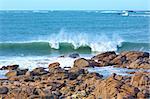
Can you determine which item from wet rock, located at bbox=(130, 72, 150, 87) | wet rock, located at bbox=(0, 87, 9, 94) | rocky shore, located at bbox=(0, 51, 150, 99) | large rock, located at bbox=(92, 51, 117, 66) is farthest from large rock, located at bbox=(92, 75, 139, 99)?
large rock, located at bbox=(92, 51, 117, 66)

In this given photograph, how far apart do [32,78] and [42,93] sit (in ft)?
9.23

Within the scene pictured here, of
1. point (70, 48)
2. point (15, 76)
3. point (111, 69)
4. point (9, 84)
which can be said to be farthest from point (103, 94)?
point (70, 48)

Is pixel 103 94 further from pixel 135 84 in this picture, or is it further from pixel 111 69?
pixel 111 69

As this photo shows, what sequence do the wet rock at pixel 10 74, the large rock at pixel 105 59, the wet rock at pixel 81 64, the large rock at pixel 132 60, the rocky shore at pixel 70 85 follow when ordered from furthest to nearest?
the large rock at pixel 105 59, the wet rock at pixel 81 64, the large rock at pixel 132 60, the wet rock at pixel 10 74, the rocky shore at pixel 70 85

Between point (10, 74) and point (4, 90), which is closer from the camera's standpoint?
point (4, 90)

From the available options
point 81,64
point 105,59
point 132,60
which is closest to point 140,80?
point 81,64

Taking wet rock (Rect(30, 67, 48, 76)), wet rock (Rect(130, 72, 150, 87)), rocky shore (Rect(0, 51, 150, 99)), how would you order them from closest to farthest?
rocky shore (Rect(0, 51, 150, 99))
wet rock (Rect(130, 72, 150, 87))
wet rock (Rect(30, 67, 48, 76))

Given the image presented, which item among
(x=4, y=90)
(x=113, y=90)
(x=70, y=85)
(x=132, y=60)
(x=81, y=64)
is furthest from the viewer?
(x=132, y=60)

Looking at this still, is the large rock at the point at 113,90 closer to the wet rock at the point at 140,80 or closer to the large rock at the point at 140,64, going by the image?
the wet rock at the point at 140,80

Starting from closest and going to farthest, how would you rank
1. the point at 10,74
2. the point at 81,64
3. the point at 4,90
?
the point at 4,90 < the point at 10,74 < the point at 81,64

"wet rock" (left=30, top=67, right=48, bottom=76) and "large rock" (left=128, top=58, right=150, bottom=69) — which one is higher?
"wet rock" (left=30, top=67, right=48, bottom=76)

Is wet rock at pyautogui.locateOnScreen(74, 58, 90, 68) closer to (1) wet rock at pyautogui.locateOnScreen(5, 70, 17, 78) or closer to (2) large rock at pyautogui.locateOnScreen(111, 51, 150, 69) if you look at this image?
(2) large rock at pyautogui.locateOnScreen(111, 51, 150, 69)

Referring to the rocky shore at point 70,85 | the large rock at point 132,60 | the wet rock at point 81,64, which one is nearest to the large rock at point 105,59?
the large rock at point 132,60

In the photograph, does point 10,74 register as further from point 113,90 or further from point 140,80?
point 113,90
